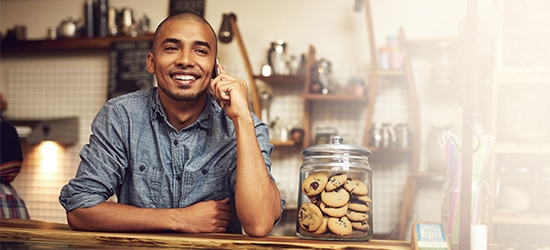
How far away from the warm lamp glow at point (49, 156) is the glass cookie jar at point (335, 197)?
384cm

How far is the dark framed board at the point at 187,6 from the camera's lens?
4641 millimetres

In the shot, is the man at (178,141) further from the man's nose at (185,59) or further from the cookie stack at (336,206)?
the cookie stack at (336,206)

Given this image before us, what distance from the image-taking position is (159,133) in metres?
1.88

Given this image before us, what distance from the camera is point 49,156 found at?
4.84m

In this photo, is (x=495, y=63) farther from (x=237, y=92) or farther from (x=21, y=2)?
(x=21, y=2)

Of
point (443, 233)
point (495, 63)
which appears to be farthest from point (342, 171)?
point (495, 63)

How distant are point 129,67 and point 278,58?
1.34 metres

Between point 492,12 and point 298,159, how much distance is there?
183 cm

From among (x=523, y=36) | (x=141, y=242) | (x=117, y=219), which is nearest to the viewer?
(x=141, y=242)

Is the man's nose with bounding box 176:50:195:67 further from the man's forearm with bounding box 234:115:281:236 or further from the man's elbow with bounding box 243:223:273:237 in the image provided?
the man's elbow with bounding box 243:223:273:237

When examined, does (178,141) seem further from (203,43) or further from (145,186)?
(203,43)

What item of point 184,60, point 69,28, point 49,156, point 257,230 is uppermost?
point 69,28

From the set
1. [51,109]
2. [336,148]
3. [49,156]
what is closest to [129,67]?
[51,109]

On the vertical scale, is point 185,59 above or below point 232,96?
above
